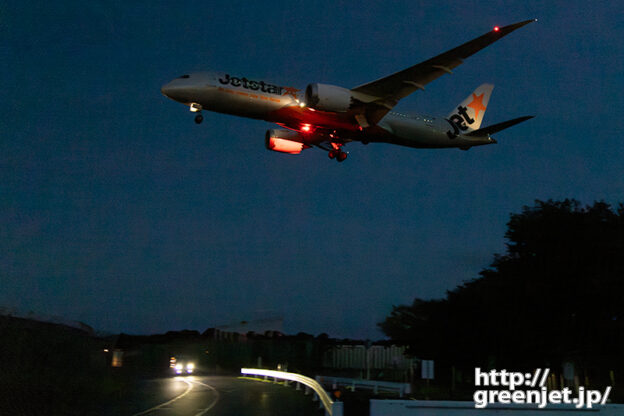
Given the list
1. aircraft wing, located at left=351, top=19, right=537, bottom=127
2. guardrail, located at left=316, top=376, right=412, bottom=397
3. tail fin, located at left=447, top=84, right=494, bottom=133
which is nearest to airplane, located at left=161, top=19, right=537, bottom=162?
aircraft wing, located at left=351, top=19, right=537, bottom=127

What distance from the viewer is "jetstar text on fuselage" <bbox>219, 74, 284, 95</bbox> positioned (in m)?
26.0

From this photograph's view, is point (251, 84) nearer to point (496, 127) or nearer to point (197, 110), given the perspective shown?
point (197, 110)

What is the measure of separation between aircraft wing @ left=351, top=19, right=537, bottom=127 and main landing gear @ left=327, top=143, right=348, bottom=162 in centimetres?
369

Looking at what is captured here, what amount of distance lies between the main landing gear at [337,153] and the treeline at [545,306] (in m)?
13.8

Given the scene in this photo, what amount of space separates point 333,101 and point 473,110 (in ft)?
48.1

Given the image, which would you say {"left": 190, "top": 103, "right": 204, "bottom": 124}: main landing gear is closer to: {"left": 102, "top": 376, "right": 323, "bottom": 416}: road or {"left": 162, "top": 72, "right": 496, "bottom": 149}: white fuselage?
{"left": 162, "top": 72, "right": 496, "bottom": 149}: white fuselage

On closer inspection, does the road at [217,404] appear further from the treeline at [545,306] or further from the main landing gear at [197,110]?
the treeline at [545,306]

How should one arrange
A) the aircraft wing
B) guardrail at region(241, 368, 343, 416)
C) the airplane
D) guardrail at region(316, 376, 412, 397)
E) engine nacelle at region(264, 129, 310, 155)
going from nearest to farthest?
1. guardrail at region(241, 368, 343, 416)
2. the aircraft wing
3. guardrail at region(316, 376, 412, 397)
4. the airplane
5. engine nacelle at region(264, 129, 310, 155)

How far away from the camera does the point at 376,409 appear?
10.4 metres

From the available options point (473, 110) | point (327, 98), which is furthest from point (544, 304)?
point (327, 98)

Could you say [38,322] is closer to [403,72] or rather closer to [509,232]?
[403,72]

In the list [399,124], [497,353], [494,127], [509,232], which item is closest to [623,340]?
[497,353]

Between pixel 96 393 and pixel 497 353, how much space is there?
75.8 feet

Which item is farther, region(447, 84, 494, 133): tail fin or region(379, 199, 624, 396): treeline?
region(447, 84, 494, 133): tail fin
